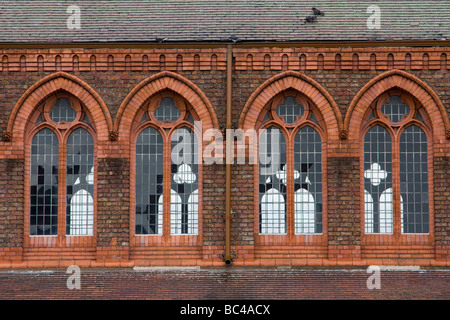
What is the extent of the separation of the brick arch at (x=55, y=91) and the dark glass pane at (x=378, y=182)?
6.53m

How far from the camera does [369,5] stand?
18.7 metres

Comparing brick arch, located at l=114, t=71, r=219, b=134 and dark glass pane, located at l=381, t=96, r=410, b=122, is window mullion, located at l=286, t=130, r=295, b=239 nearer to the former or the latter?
brick arch, located at l=114, t=71, r=219, b=134

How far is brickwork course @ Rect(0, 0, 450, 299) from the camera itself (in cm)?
1662

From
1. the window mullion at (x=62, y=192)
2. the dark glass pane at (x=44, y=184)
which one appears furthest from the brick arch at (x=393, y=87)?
the dark glass pane at (x=44, y=184)

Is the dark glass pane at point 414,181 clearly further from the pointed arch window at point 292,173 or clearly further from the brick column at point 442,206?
the pointed arch window at point 292,173

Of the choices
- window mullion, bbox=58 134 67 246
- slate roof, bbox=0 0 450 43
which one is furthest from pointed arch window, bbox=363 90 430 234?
window mullion, bbox=58 134 67 246

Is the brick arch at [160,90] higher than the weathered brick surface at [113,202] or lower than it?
higher

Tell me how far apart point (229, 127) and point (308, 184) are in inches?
97.2

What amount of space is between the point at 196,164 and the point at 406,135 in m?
5.33

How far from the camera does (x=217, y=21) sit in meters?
17.9

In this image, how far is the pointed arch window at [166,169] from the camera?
17062 mm

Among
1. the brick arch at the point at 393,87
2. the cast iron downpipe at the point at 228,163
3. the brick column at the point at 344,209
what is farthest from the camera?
the brick arch at the point at 393,87

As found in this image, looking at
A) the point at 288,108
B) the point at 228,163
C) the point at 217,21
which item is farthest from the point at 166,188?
the point at 217,21
